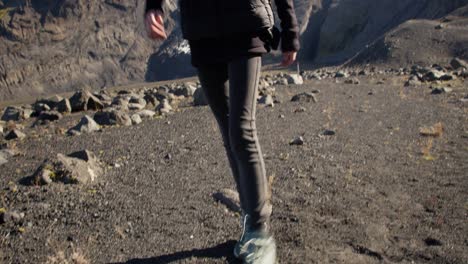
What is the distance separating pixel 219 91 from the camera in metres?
2.73

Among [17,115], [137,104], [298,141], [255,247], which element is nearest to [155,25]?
[255,247]

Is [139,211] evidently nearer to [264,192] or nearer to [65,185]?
[65,185]

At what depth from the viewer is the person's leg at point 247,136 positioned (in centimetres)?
253

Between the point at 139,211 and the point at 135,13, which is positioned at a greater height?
the point at 139,211

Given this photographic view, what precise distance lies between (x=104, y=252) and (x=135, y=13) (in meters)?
129

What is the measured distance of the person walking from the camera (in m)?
2.51

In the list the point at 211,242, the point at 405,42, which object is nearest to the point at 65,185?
the point at 211,242

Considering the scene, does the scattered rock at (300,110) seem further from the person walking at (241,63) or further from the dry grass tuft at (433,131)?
the person walking at (241,63)

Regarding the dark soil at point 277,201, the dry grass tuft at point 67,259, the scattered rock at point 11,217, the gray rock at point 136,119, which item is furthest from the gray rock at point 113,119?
the dry grass tuft at point 67,259

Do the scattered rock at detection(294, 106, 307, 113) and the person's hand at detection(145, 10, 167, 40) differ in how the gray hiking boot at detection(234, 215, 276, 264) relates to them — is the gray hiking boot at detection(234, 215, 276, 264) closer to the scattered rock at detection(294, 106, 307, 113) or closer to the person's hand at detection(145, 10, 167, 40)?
the person's hand at detection(145, 10, 167, 40)

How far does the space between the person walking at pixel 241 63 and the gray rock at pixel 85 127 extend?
593 centimetres

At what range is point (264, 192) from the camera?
2652 mm

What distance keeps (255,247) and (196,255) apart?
413mm

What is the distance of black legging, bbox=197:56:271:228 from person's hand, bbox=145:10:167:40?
29cm
